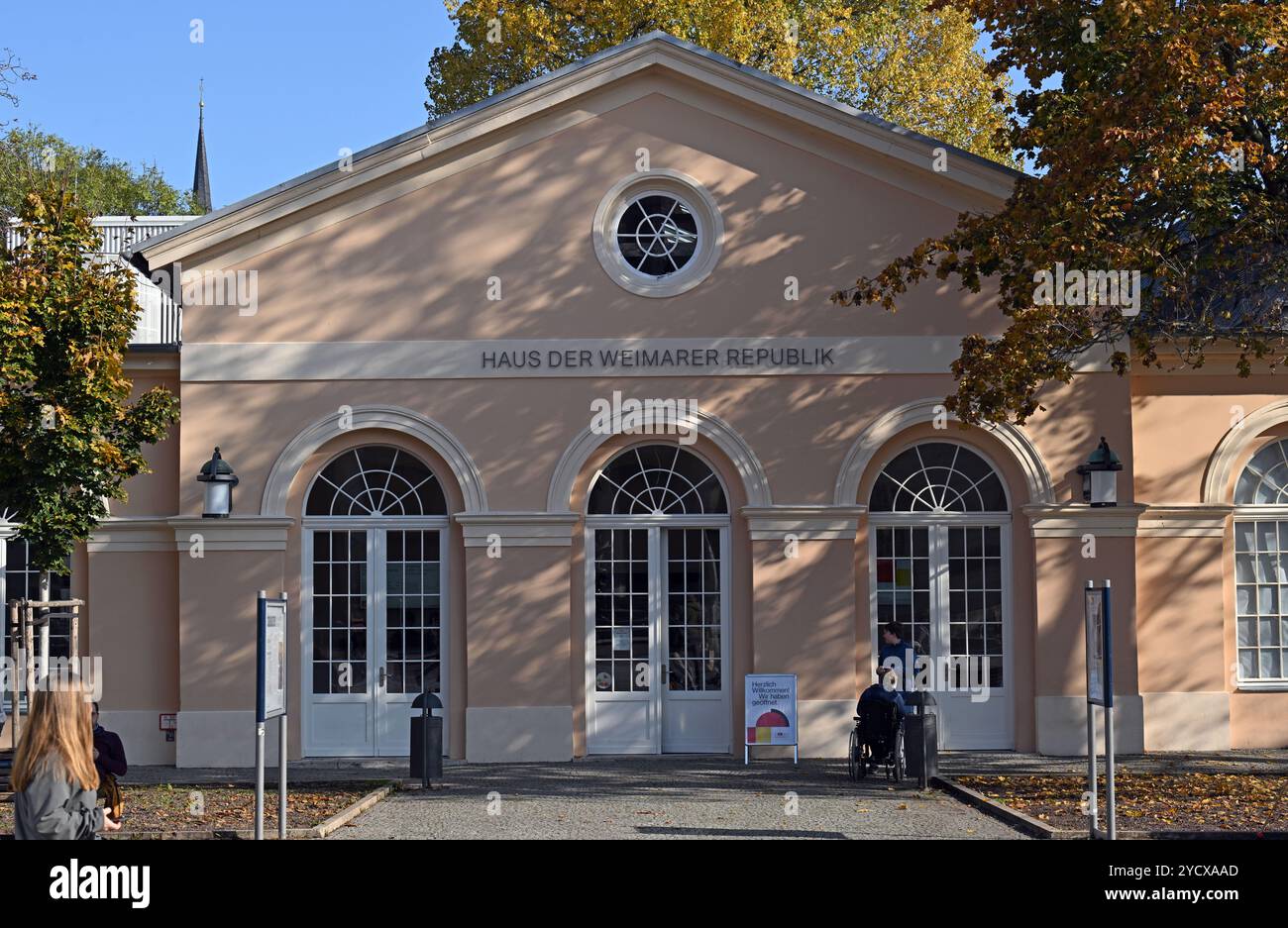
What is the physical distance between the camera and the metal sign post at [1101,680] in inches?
415

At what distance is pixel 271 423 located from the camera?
641 inches

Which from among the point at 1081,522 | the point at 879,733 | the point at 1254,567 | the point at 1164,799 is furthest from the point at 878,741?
the point at 1254,567

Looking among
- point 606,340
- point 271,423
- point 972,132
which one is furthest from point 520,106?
point 972,132

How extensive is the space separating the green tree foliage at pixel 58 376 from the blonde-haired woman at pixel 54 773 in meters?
6.82

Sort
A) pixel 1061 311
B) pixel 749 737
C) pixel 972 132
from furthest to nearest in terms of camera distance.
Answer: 1. pixel 972 132
2. pixel 749 737
3. pixel 1061 311

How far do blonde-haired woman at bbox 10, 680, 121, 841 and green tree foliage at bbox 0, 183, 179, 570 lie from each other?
6.82 meters

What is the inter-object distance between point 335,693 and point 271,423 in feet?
10.0

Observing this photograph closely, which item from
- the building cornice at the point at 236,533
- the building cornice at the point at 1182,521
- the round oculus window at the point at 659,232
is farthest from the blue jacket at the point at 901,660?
the building cornice at the point at 236,533

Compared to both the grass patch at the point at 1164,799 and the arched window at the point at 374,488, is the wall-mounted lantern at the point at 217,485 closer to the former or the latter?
the arched window at the point at 374,488

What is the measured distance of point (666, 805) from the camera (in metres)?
13.1

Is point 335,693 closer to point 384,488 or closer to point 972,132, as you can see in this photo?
point 384,488

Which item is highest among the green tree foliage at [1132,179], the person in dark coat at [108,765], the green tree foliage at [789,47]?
the green tree foliage at [789,47]

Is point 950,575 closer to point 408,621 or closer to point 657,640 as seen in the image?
point 657,640

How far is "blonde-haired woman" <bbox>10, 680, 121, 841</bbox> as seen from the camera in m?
7.05
